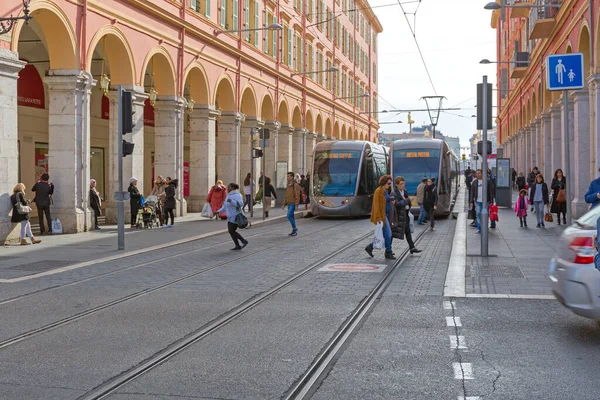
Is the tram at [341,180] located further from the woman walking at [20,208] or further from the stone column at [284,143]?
the woman walking at [20,208]

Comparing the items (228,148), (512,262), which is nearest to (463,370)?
(512,262)

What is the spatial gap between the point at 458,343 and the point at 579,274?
1.35 metres

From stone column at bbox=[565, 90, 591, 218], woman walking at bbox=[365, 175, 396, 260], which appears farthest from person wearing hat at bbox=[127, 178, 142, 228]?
stone column at bbox=[565, 90, 591, 218]

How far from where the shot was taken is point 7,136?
58.5 feet

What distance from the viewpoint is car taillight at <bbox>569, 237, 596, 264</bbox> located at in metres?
7.43

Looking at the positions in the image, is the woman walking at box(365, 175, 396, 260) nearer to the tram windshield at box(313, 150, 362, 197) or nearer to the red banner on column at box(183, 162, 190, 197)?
the tram windshield at box(313, 150, 362, 197)

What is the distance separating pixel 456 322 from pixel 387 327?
0.81 meters

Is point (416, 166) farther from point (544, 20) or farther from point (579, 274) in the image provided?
point (579, 274)

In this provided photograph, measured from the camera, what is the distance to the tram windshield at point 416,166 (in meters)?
28.9

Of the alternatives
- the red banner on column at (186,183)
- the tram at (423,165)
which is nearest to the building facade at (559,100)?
the tram at (423,165)

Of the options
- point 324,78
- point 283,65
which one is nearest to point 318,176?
point 283,65

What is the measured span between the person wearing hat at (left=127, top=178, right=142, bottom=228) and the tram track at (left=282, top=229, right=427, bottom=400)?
45.5ft

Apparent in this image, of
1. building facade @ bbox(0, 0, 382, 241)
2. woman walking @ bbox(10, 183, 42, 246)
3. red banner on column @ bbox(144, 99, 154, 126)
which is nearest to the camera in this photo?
woman walking @ bbox(10, 183, 42, 246)

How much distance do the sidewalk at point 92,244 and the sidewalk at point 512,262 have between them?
23.0 ft
